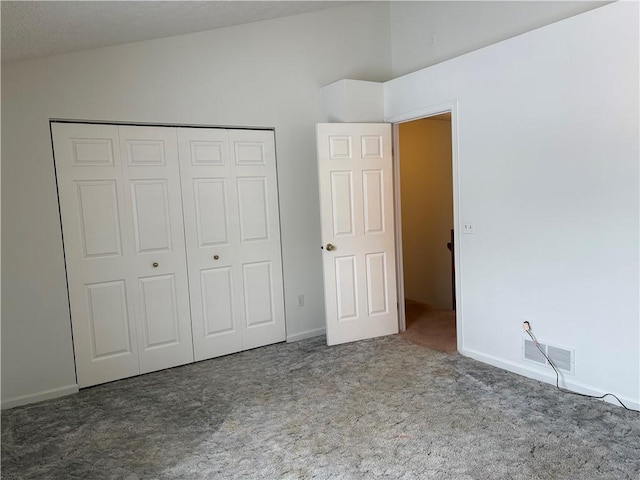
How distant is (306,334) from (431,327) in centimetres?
126

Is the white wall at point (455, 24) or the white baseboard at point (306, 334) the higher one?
the white wall at point (455, 24)

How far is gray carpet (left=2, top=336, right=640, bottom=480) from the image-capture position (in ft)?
7.27

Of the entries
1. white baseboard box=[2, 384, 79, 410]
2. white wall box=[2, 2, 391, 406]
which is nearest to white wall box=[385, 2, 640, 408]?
white wall box=[2, 2, 391, 406]

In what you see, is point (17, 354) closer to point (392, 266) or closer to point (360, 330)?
point (360, 330)

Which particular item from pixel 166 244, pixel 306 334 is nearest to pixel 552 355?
pixel 306 334

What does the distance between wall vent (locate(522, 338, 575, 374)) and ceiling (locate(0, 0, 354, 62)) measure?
10.2ft

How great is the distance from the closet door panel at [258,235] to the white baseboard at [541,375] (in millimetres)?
1719

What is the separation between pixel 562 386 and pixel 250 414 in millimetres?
2062

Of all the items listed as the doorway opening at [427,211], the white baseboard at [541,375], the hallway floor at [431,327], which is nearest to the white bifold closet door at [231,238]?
the hallway floor at [431,327]

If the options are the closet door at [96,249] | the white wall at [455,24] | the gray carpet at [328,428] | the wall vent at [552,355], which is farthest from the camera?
the white wall at [455,24]

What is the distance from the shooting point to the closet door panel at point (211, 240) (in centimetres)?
367

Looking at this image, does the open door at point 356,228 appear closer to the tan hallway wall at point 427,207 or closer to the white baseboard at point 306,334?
the white baseboard at point 306,334

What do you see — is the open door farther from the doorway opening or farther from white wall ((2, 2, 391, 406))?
the doorway opening

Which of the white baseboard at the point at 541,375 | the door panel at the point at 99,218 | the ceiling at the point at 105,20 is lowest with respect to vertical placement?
the white baseboard at the point at 541,375
